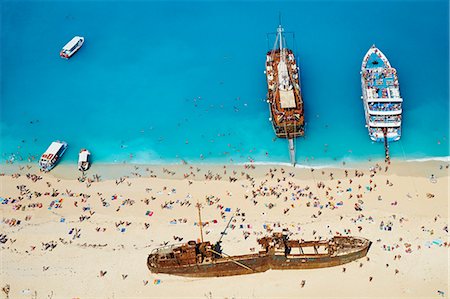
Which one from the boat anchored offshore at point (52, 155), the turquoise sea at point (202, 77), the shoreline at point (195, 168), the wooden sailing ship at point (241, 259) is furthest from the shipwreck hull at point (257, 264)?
the boat anchored offshore at point (52, 155)

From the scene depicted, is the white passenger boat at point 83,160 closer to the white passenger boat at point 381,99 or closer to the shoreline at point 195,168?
the shoreline at point 195,168

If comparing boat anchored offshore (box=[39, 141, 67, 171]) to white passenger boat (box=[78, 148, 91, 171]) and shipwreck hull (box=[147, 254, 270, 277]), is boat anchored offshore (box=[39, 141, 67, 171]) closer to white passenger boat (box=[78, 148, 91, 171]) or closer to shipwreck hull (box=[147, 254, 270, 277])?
white passenger boat (box=[78, 148, 91, 171])

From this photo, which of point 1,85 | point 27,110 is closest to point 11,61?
point 1,85

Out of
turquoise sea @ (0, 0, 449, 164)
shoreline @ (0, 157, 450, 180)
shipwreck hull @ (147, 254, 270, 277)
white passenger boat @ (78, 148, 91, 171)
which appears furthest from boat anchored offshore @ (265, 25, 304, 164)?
white passenger boat @ (78, 148, 91, 171)

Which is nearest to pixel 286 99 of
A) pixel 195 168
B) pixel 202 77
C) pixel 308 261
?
pixel 195 168

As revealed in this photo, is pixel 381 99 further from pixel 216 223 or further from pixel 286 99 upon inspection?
pixel 216 223
